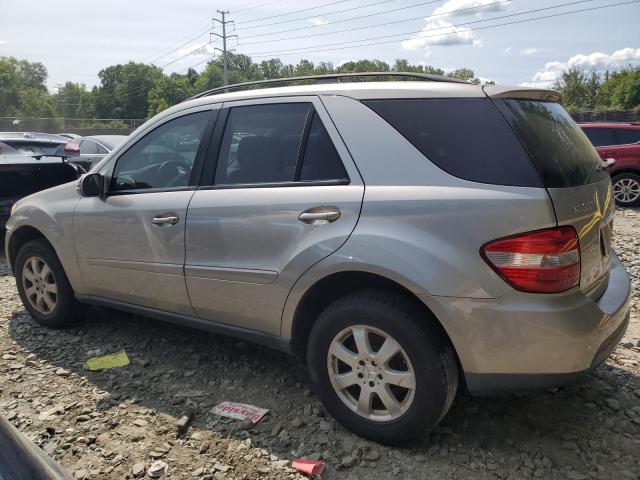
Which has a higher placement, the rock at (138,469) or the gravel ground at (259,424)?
the gravel ground at (259,424)

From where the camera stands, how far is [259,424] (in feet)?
9.26

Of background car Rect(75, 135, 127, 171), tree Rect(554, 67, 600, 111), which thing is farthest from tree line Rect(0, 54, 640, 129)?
background car Rect(75, 135, 127, 171)

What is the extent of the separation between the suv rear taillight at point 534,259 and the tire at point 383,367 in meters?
0.42

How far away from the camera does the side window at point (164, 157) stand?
3266mm

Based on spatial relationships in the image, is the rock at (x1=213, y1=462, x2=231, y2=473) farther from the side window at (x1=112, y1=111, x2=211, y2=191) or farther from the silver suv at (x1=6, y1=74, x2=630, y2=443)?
the side window at (x1=112, y1=111, x2=211, y2=191)

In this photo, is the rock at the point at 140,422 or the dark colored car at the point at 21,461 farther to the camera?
the rock at the point at 140,422

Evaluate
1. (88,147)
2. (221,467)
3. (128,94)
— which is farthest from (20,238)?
(128,94)

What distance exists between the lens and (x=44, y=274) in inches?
159

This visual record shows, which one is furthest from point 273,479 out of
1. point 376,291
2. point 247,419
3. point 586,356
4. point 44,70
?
point 44,70

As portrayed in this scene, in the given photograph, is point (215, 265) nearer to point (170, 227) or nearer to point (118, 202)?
point (170, 227)

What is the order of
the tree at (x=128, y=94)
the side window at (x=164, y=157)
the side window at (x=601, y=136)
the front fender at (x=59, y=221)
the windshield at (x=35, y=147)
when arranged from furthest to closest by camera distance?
the tree at (x=128, y=94), the side window at (x=601, y=136), the windshield at (x=35, y=147), the front fender at (x=59, y=221), the side window at (x=164, y=157)

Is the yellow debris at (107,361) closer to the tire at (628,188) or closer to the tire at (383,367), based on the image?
the tire at (383,367)

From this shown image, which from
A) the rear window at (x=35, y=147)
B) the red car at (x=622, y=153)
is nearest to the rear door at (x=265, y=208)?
the rear window at (x=35, y=147)

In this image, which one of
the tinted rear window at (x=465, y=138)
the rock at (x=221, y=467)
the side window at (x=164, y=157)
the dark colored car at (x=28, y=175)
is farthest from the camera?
the dark colored car at (x=28, y=175)
